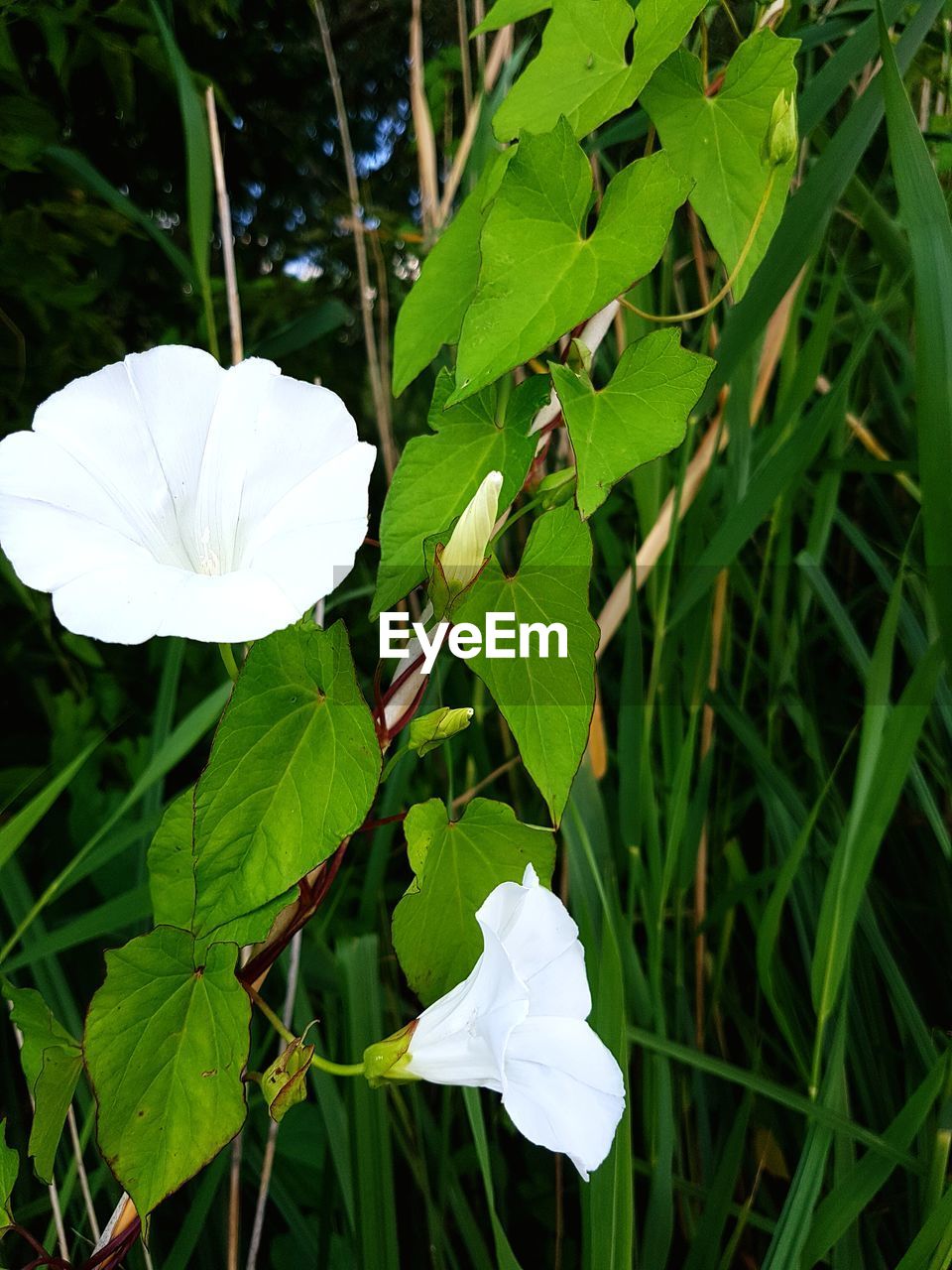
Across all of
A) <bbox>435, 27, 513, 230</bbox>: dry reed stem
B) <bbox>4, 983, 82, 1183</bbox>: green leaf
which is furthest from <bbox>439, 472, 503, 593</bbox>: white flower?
<bbox>435, 27, 513, 230</bbox>: dry reed stem

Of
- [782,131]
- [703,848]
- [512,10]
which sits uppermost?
[512,10]

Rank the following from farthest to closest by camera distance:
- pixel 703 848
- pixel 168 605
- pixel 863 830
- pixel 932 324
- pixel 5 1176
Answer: pixel 703 848
pixel 863 830
pixel 932 324
pixel 5 1176
pixel 168 605

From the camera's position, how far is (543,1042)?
15.5 inches

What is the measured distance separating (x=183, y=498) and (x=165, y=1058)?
0.22m

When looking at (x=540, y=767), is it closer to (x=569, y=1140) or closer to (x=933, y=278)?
(x=569, y=1140)

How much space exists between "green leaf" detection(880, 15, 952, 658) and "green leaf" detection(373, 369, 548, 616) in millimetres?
208

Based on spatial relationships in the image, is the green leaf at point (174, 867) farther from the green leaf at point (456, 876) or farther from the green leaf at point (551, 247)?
the green leaf at point (551, 247)

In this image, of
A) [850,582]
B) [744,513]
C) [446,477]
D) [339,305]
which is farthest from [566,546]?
[850,582]

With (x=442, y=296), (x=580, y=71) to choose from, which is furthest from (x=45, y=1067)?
(x=580, y=71)

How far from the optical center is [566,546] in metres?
0.44

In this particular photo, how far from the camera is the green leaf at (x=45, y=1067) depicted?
0.43 metres

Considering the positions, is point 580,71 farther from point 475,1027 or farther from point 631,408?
point 475,1027

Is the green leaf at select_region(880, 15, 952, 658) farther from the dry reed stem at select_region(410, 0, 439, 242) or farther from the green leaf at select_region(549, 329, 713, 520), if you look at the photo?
the dry reed stem at select_region(410, 0, 439, 242)

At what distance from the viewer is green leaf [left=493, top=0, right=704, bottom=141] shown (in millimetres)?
487
